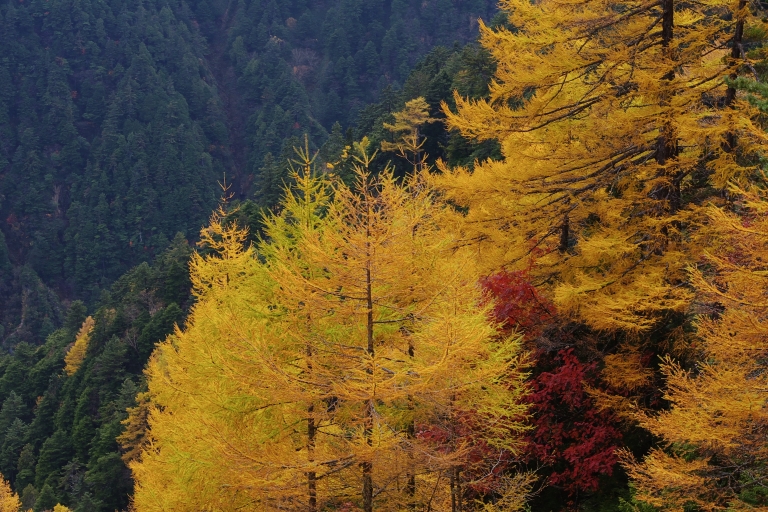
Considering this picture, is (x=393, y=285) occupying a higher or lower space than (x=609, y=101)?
lower

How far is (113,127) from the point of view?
15388 cm

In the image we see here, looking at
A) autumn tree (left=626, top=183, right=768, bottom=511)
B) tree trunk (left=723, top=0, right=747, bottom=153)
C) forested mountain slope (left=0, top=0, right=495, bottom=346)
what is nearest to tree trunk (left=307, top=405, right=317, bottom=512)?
autumn tree (left=626, top=183, right=768, bottom=511)

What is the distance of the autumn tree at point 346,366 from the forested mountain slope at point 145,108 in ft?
414

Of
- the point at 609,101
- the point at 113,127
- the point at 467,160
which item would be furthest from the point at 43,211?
the point at 609,101

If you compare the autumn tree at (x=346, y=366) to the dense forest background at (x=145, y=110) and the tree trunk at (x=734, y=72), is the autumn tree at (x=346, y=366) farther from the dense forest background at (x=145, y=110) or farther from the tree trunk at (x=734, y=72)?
the dense forest background at (x=145, y=110)

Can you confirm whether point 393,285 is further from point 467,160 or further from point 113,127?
point 113,127

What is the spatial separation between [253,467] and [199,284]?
963 centimetres

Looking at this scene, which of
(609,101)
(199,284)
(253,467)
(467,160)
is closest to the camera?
(253,467)

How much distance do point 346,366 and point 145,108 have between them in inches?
6434

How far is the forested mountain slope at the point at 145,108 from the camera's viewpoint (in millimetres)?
136875

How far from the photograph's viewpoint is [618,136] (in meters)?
10.7

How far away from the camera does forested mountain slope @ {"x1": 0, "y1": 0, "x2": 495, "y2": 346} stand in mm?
136875

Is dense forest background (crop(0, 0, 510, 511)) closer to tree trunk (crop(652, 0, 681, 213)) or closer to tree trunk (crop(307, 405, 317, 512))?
tree trunk (crop(652, 0, 681, 213))

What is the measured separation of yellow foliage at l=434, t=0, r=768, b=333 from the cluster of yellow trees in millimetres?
45
